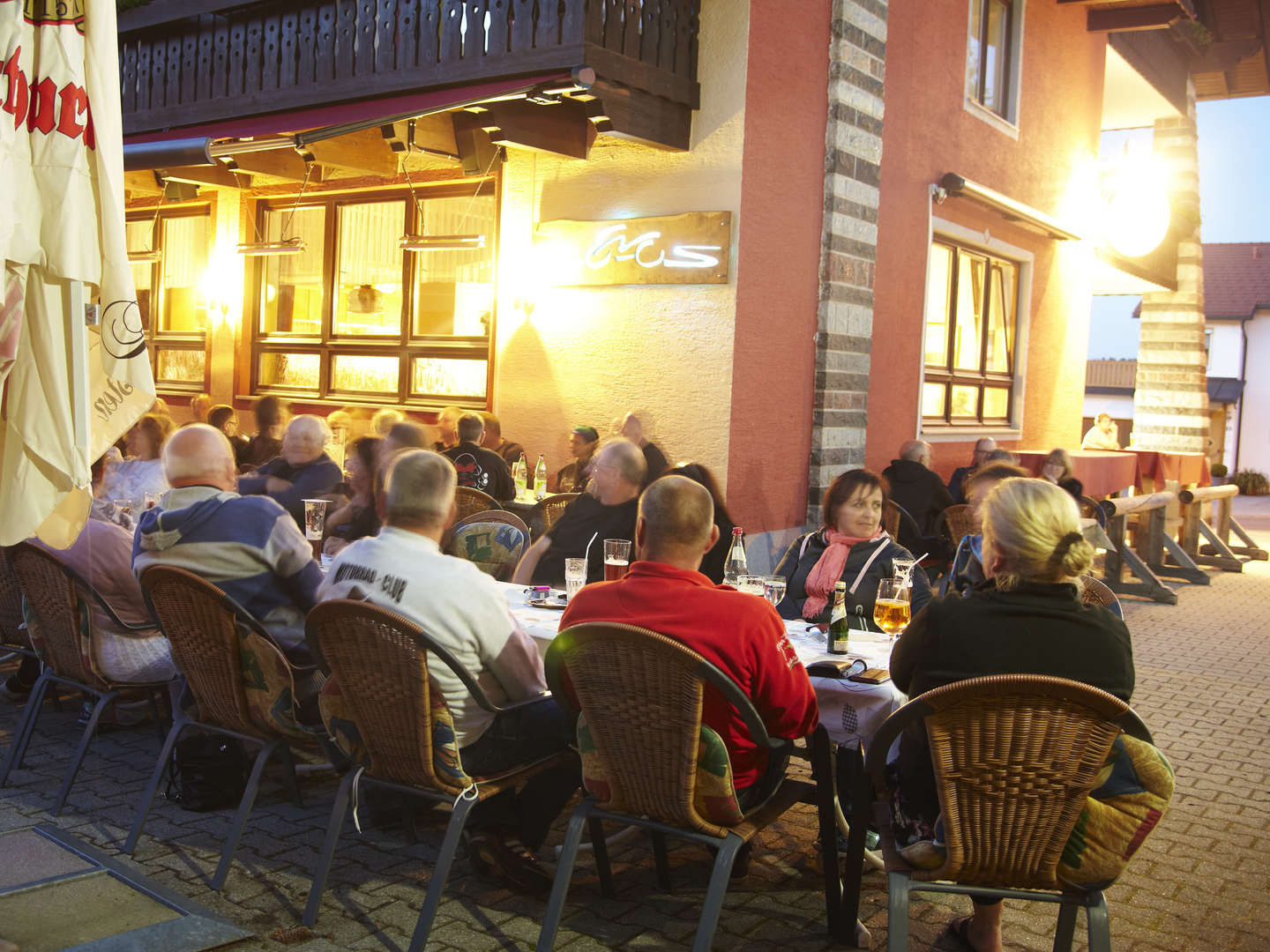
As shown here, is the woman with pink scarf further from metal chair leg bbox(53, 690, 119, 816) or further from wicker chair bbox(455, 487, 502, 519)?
metal chair leg bbox(53, 690, 119, 816)

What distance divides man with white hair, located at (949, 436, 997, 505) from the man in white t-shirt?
6801 millimetres

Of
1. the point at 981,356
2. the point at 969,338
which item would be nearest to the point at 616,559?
the point at 969,338

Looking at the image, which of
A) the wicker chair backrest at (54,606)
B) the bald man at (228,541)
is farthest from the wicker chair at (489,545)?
the wicker chair backrest at (54,606)

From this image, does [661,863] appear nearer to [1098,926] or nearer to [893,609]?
[893,609]

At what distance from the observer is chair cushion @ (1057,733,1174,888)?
9.21 ft

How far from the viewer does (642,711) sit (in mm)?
3014

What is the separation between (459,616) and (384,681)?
0.29m

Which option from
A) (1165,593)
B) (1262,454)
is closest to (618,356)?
(1165,593)

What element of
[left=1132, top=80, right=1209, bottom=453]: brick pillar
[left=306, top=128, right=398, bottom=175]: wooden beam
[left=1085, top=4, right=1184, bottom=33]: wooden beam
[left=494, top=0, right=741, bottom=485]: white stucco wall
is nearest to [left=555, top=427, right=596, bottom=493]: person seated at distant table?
[left=494, top=0, right=741, bottom=485]: white stucco wall

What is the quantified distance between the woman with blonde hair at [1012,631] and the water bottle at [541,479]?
19.3 ft

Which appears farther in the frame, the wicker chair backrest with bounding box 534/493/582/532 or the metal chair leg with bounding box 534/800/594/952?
the wicker chair backrest with bounding box 534/493/582/532

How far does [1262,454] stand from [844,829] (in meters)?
41.5

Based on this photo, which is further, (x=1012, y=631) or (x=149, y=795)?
(x=149, y=795)

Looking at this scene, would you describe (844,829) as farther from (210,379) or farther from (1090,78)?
(1090,78)
